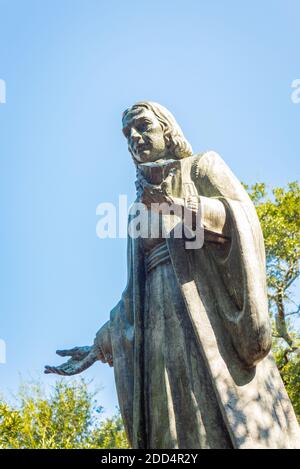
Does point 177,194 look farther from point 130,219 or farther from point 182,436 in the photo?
point 182,436

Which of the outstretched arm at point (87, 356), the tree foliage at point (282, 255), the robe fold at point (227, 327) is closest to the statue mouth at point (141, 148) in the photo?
the robe fold at point (227, 327)

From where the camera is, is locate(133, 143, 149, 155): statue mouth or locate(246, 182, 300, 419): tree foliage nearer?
locate(133, 143, 149, 155): statue mouth

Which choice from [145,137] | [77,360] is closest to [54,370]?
[77,360]

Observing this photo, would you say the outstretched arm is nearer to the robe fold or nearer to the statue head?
the robe fold

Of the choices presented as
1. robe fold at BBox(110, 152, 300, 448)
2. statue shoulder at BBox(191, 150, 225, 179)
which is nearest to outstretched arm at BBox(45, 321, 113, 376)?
robe fold at BBox(110, 152, 300, 448)

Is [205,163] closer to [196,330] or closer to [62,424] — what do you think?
[196,330]

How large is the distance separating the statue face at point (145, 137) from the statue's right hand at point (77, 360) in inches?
70.9

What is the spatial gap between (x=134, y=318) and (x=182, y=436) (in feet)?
3.48

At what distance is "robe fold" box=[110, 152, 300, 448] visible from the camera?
4426mm

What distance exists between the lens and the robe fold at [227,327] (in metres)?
4.43

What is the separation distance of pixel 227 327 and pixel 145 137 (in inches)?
80.2

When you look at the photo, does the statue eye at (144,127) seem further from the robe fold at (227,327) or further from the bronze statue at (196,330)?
the robe fold at (227,327)

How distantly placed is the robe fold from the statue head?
51 cm
